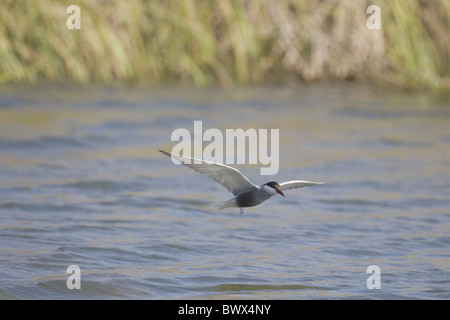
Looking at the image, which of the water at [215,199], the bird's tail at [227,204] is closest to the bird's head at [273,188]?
the bird's tail at [227,204]

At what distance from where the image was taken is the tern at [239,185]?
5.12 metres

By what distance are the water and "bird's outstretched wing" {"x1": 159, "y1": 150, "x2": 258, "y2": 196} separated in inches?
18.7

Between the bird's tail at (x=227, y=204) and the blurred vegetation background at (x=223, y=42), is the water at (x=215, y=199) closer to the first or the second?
the blurred vegetation background at (x=223, y=42)

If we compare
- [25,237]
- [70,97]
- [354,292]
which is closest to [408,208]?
[354,292]

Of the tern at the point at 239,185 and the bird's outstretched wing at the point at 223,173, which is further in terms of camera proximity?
the tern at the point at 239,185

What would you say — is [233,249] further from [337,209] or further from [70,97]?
[70,97]

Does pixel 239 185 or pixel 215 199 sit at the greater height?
pixel 215 199

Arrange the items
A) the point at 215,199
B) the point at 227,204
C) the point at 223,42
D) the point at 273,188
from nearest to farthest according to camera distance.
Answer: the point at 273,188 < the point at 227,204 < the point at 215,199 < the point at 223,42

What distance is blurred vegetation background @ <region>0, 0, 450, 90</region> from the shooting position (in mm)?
10484

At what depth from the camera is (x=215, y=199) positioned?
23.9 ft

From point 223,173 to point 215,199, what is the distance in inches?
80.5

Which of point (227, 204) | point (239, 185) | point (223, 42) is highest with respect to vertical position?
point (223, 42)

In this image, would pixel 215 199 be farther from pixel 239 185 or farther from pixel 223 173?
pixel 223 173

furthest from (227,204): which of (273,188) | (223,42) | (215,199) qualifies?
(223,42)
